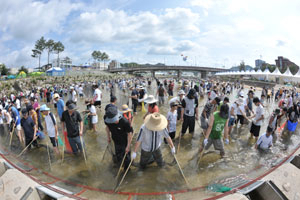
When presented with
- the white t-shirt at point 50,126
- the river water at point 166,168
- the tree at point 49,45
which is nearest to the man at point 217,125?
the river water at point 166,168

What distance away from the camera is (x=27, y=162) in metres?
5.29

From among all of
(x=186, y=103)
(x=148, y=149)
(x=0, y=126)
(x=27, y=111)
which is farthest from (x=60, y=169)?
(x=0, y=126)

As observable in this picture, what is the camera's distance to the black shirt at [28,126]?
18.0 feet

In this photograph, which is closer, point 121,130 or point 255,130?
point 121,130

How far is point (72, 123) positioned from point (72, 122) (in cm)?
3

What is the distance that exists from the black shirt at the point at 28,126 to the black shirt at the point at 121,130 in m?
3.34

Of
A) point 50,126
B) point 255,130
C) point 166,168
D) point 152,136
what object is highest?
point 152,136

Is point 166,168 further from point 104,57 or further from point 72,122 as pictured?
point 104,57

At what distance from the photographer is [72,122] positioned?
187 inches

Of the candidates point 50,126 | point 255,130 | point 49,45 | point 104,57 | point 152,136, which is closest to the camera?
point 152,136

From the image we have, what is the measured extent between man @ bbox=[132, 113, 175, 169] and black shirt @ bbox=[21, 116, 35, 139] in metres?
3.96

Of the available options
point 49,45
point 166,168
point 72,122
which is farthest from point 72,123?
point 49,45

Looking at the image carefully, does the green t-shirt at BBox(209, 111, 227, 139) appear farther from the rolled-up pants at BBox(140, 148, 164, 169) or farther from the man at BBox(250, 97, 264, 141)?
the man at BBox(250, 97, 264, 141)

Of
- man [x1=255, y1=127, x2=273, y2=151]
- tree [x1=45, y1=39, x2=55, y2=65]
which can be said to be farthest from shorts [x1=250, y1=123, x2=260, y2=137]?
tree [x1=45, y1=39, x2=55, y2=65]
